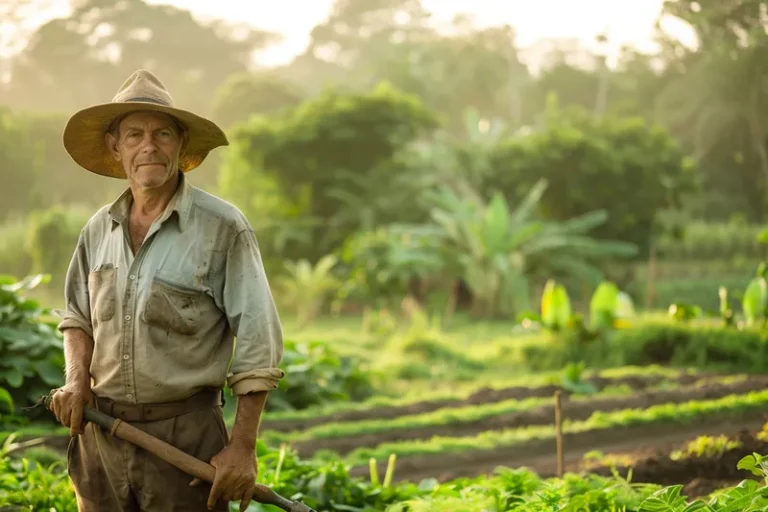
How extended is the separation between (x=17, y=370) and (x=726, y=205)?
39.8 feet

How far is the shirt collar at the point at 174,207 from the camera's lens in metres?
2.19

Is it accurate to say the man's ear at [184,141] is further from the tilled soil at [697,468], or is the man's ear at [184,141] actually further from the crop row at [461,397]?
the crop row at [461,397]

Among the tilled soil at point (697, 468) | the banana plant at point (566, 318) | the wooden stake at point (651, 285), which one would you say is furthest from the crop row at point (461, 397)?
the wooden stake at point (651, 285)

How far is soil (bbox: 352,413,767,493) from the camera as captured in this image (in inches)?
157

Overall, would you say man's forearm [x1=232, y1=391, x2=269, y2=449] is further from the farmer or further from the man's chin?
the man's chin

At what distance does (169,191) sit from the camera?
227 centimetres

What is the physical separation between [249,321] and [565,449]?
3426mm

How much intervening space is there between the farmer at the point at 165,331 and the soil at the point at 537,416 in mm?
2867

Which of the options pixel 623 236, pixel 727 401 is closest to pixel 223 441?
pixel 727 401

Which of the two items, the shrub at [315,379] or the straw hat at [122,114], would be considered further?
the shrub at [315,379]

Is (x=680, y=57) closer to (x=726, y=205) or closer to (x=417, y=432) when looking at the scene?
(x=726, y=205)

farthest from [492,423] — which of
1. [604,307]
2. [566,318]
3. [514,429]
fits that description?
[604,307]

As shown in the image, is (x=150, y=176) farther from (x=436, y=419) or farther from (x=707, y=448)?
(x=436, y=419)

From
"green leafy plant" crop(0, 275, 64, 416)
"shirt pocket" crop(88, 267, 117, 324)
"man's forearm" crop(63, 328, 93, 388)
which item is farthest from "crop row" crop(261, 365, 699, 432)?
"shirt pocket" crop(88, 267, 117, 324)
